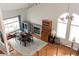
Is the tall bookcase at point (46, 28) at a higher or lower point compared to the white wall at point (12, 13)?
lower

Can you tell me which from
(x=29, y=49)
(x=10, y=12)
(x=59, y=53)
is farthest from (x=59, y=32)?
(x=10, y=12)

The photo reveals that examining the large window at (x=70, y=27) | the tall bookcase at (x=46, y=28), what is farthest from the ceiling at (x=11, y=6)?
the large window at (x=70, y=27)

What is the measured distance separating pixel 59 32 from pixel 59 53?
0.21 metres

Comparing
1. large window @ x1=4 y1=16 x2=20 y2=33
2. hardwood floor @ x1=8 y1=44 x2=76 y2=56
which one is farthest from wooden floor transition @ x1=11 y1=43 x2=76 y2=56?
large window @ x1=4 y1=16 x2=20 y2=33

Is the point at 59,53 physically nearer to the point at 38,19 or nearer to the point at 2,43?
the point at 38,19

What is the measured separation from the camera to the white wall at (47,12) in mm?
868

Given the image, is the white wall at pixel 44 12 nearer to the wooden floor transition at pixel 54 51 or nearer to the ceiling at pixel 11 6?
the ceiling at pixel 11 6

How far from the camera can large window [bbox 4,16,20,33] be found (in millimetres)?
877

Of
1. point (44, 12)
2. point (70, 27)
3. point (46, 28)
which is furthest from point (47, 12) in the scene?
point (70, 27)

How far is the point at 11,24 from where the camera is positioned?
0.89m

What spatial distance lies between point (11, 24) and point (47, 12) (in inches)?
13.7

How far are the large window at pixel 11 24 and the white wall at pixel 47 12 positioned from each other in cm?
11

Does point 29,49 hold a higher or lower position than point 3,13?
lower

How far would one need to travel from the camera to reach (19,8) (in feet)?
2.78
